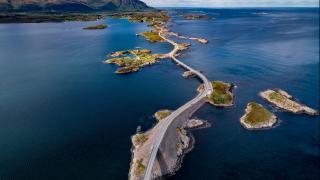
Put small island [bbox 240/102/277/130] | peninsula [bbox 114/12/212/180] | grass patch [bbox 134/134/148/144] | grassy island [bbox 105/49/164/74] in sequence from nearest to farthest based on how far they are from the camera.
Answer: peninsula [bbox 114/12/212/180] < grass patch [bbox 134/134/148/144] < small island [bbox 240/102/277/130] < grassy island [bbox 105/49/164/74]

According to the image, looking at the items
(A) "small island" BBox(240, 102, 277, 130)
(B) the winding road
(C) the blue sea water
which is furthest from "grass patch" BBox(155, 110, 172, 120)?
(A) "small island" BBox(240, 102, 277, 130)

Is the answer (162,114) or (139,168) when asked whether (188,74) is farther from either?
(139,168)

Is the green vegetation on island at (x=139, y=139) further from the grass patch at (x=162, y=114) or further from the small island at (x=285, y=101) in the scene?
the small island at (x=285, y=101)

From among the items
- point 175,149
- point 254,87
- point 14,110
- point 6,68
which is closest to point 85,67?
point 6,68

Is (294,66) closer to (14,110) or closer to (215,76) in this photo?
(215,76)

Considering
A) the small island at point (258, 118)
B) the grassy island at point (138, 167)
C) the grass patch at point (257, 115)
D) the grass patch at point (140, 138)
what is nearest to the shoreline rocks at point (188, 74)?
the grass patch at point (257, 115)

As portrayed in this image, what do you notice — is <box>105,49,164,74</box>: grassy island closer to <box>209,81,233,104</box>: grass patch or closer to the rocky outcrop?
<box>209,81,233,104</box>: grass patch
